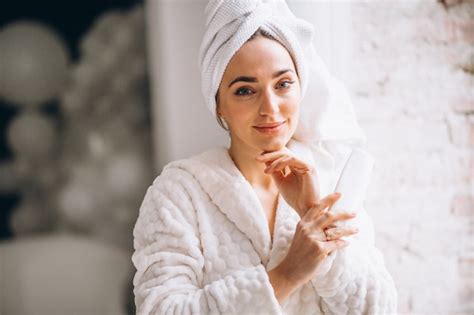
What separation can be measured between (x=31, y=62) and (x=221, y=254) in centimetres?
47

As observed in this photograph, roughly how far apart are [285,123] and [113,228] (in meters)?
0.36

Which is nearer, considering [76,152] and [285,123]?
[76,152]

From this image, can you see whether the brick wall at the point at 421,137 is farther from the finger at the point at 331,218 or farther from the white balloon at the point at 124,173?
the white balloon at the point at 124,173

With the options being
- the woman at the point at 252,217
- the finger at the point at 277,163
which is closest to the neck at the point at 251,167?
the woman at the point at 252,217

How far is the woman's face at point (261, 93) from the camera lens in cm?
96

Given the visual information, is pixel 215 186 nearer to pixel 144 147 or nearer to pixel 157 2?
pixel 144 147

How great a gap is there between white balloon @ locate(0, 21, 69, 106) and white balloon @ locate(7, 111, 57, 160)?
1.0 inches

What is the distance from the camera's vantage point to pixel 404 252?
143 cm

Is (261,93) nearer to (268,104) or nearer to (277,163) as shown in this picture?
(268,104)

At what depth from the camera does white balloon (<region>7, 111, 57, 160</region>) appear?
2.47ft

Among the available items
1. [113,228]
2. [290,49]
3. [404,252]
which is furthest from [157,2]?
[404,252]

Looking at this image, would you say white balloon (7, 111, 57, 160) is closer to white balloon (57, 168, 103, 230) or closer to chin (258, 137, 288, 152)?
white balloon (57, 168, 103, 230)

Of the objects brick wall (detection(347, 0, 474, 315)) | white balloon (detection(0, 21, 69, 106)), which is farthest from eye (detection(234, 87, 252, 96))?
brick wall (detection(347, 0, 474, 315))

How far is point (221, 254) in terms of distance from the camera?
1.00 metres
